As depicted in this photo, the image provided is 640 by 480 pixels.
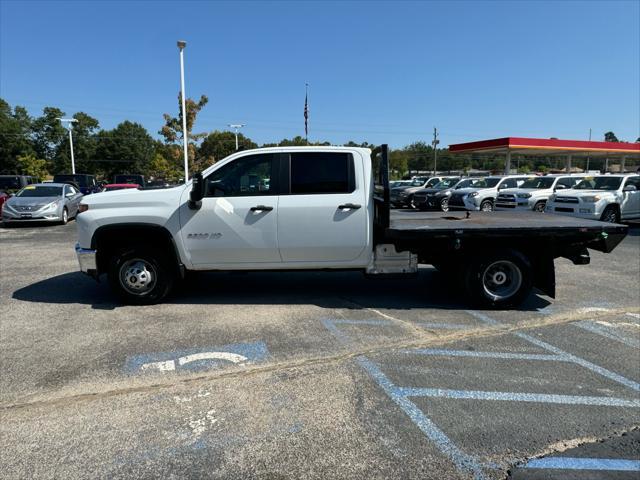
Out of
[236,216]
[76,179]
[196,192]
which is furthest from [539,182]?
[76,179]

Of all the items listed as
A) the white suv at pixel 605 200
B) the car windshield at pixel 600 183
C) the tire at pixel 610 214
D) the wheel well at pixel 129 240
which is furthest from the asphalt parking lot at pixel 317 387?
the car windshield at pixel 600 183

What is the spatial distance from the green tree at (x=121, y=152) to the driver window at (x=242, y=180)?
85.9m

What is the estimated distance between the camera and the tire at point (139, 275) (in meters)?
5.78

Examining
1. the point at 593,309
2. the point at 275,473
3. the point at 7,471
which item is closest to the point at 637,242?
the point at 593,309

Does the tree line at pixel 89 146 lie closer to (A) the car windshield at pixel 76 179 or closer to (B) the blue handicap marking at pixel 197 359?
(A) the car windshield at pixel 76 179

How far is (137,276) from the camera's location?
5816 mm

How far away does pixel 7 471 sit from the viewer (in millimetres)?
2693

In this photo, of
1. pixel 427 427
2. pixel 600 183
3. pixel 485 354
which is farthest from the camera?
pixel 600 183

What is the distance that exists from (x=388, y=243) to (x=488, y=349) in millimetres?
1830

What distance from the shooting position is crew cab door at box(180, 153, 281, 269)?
5605 millimetres

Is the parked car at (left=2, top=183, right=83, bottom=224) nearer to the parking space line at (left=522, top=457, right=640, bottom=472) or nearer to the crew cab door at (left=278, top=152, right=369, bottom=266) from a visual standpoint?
the crew cab door at (left=278, top=152, right=369, bottom=266)

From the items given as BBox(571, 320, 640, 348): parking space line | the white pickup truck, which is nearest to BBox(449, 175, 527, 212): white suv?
the white pickup truck

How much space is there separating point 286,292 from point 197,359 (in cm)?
251

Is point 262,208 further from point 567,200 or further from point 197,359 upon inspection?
point 567,200
